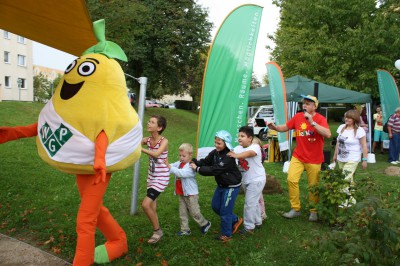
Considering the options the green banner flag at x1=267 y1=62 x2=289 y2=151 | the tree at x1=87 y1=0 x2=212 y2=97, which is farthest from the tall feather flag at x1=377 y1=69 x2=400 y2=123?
the tree at x1=87 y1=0 x2=212 y2=97

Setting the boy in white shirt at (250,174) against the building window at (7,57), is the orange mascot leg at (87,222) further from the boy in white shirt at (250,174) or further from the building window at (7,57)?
A: the building window at (7,57)

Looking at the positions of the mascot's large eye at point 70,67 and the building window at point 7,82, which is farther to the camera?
the building window at point 7,82

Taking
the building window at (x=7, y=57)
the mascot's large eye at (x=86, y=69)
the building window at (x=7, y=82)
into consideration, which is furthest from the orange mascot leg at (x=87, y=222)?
the building window at (x=7, y=57)

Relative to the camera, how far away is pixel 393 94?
13992mm

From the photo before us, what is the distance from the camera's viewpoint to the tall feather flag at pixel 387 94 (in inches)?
539

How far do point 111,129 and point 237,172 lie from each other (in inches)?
73.2

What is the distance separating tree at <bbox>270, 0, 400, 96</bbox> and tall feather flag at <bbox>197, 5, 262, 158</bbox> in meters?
12.7

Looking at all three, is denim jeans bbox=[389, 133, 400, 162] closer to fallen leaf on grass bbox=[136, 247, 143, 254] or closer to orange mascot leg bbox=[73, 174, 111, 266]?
fallen leaf on grass bbox=[136, 247, 143, 254]

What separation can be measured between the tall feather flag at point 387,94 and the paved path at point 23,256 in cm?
1275

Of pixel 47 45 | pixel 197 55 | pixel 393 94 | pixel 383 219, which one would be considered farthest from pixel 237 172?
pixel 197 55

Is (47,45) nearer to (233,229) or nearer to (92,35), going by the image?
(92,35)

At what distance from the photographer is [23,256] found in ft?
13.8

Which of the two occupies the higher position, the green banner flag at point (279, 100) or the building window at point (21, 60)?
the building window at point (21, 60)

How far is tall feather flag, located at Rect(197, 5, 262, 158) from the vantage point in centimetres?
524
